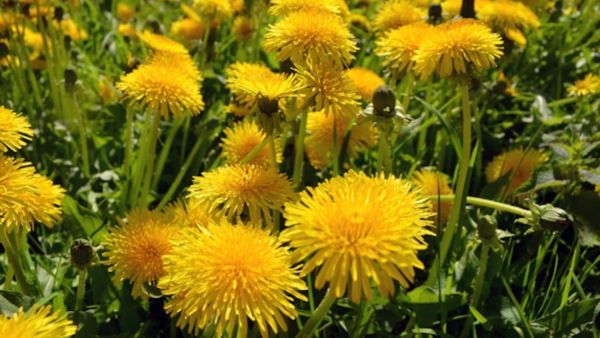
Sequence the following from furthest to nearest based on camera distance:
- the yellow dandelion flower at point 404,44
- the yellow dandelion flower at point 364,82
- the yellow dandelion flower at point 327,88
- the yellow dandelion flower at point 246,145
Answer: the yellow dandelion flower at point 364,82, the yellow dandelion flower at point 246,145, the yellow dandelion flower at point 404,44, the yellow dandelion flower at point 327,88

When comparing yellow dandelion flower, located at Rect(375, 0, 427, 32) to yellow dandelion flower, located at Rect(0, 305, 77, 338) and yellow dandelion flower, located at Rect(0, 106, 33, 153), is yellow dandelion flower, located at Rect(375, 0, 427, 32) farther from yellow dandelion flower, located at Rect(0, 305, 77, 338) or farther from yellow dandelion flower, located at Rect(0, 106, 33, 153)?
yellow dandelion flower, located at Rect(0, 305, 77, 338)

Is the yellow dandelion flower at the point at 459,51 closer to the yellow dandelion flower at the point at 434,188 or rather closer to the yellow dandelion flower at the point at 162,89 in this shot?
the yellow dandelion flower at the point at 434,188

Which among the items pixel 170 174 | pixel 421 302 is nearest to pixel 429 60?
pixel 421 302

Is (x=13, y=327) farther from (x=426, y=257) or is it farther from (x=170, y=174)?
(x=170, y=174)

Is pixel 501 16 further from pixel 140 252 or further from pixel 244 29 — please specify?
pixel 140 252

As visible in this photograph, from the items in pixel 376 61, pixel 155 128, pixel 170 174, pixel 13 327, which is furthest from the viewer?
pixel 376 61

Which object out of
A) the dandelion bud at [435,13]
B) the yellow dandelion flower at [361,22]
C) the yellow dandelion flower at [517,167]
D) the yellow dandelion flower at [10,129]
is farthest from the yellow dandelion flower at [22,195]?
the yellow dandelion flower at [361,22]
